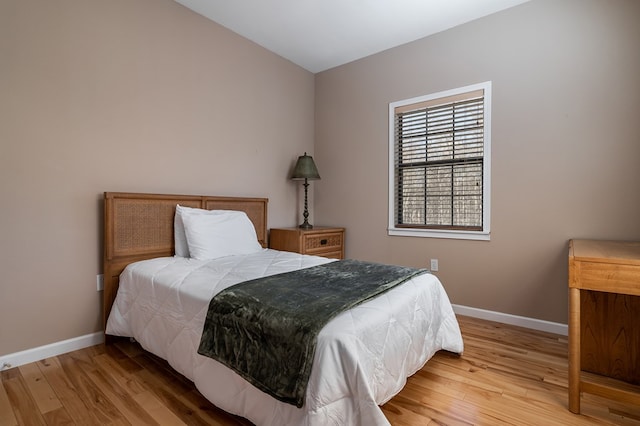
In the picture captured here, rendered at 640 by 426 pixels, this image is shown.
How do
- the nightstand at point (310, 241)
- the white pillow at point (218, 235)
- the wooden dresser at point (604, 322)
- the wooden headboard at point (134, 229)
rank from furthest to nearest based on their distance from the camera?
the nightstand at point (310, 241) < the white pillow at point (218, 235) < the wooden headboard at point (134, 229) < the wooden dresser at point (604, 322)

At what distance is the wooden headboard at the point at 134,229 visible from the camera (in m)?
2.19

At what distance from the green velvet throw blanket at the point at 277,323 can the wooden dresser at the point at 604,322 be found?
90 cm

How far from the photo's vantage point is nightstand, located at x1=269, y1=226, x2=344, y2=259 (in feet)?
10.5

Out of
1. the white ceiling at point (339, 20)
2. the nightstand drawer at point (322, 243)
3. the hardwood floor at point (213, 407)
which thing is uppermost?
the white ceiling at point (339, 20)

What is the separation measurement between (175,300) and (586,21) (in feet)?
11.3

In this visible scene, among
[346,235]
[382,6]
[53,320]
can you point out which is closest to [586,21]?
[382,6]

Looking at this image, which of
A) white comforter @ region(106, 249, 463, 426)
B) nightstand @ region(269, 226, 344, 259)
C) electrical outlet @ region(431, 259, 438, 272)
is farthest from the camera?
nightstand @ region(269, 226, 344, 259)

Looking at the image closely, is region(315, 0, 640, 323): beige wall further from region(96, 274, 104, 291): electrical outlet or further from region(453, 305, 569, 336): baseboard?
region(96, 274, 104, 291): electrical outlet

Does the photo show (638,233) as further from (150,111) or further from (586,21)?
(150,111)

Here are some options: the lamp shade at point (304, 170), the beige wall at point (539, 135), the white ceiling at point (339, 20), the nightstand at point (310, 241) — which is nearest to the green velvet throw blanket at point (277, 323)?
the nightstand at point (310, 241)

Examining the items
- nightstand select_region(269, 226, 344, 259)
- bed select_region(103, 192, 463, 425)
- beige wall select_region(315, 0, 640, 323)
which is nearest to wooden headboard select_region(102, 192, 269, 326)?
bed select_region(103, 192, 463, 425)

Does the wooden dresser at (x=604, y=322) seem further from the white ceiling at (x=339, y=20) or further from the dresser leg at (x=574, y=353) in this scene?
the white ceiling at (x=339, y=20)

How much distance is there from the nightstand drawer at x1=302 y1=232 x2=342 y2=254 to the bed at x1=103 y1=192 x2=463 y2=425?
643mm

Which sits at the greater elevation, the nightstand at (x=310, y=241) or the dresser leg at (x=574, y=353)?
the nightstand at (x=310, y=241)
